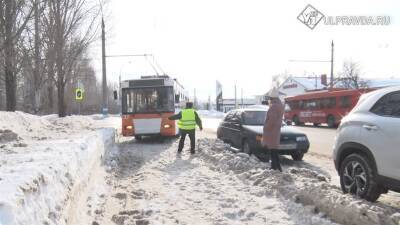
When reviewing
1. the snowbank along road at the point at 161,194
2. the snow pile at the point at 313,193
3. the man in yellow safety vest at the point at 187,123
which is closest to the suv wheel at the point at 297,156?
the snowbank along road at the point at 161,194

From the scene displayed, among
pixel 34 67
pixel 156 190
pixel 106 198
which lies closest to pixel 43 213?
pixel 106 198

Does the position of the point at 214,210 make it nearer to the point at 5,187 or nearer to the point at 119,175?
the point at 5,187

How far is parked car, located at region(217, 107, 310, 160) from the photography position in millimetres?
13312

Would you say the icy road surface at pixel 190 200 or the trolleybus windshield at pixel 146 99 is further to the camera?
the trolleybus windshield at pixel 146 99

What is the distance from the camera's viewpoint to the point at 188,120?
1535cm

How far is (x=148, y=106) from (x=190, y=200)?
39.2 ft

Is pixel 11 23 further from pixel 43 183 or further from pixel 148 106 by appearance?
pixel 43 183

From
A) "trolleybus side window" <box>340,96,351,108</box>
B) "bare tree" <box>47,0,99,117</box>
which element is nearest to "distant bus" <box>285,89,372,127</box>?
"trolleybus side window" <box>340,96,351,108</box>

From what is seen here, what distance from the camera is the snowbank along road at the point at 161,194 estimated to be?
5.08 metres

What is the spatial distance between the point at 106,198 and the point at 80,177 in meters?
1.15

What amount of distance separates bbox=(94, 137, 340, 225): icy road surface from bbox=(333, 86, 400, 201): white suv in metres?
1.00

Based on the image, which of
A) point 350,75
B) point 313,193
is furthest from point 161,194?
point 350,75

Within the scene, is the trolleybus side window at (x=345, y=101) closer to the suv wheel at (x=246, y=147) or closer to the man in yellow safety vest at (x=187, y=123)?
the man in yellow safety vest at (x=187, y=123)

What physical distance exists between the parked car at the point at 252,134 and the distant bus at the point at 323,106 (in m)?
18.0
